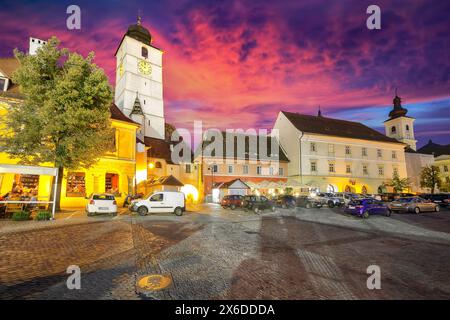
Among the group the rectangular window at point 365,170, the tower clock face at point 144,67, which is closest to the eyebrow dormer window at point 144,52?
the tower clock face at point 144,67

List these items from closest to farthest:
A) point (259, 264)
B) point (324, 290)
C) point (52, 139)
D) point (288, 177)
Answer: point (324, 290), point (259, 264), point (52, 139), point (288, 177)

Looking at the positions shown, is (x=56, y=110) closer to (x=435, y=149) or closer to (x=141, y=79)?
(x=141, y=79)

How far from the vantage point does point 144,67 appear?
173 feet

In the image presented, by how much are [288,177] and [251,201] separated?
72.8 feet

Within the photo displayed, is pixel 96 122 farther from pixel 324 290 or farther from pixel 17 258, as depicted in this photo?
pixel 324 290

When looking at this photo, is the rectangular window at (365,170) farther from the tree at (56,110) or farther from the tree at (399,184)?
the tree at (56,110)

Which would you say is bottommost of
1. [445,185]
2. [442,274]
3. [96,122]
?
[442,274]

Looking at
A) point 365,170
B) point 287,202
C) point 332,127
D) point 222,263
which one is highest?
point 332,127

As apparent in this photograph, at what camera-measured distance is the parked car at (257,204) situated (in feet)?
77.1

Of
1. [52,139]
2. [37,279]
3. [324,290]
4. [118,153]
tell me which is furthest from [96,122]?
[324,290]

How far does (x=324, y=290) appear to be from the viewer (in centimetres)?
530

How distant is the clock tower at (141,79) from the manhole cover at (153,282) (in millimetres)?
44738

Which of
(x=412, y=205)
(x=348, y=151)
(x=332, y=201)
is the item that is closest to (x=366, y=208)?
(x=412, y=205)

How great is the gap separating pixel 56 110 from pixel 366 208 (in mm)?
24466
